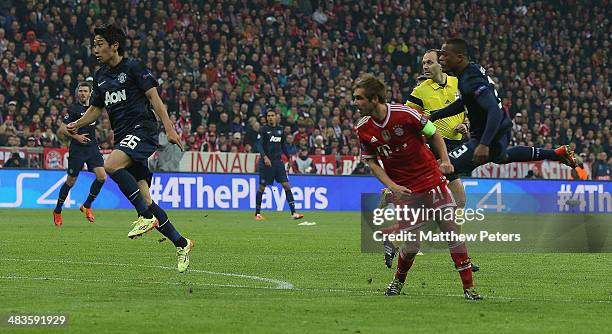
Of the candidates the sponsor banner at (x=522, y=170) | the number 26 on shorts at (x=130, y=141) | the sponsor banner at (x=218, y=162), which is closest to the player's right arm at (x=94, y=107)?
the number 26 on shorts at (x=130, y=141)

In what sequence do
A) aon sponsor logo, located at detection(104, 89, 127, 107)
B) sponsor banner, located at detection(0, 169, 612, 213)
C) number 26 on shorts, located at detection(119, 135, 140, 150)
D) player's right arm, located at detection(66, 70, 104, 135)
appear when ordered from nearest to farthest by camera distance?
number 26 on shorts, located at detection(119, 135, 140, 150)
aon sponsor logo, located at detection(104, 89, 127, 107)
player's right arm, located at detection(66, 70, 104, 135)
sponsor banner, located at detection(0, 169, 612, 213)

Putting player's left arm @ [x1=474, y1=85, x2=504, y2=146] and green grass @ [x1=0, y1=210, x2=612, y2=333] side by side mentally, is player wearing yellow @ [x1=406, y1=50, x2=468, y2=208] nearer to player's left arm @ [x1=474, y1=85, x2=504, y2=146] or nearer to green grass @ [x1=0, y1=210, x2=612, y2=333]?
green grass @ [x1=0, y1=210, x2=612, y2=333]

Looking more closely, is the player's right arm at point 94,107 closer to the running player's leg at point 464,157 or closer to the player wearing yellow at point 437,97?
the player wearing yellow at point 437,97

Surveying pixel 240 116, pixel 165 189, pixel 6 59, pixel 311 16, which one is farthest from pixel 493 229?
pixel 311 16

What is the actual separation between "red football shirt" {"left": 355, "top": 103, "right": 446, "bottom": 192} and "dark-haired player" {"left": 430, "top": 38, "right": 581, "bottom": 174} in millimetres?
1001

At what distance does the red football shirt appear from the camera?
9.12m

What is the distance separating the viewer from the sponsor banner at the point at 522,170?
3166cm

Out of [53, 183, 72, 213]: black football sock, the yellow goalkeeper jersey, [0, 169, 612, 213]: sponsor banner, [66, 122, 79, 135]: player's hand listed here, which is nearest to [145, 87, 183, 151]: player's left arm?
[66, 122, 79, 135]: player's hand

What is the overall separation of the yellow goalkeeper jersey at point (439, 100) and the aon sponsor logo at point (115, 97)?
3313mm

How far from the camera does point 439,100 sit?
13172 mm

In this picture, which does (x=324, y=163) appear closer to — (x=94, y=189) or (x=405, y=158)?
(x=94, y=189)

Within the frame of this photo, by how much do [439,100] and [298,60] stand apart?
2232 cm

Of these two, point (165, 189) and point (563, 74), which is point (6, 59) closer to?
point (165, 189)

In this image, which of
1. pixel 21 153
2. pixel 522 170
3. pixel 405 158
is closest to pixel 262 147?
pixel 21 153
